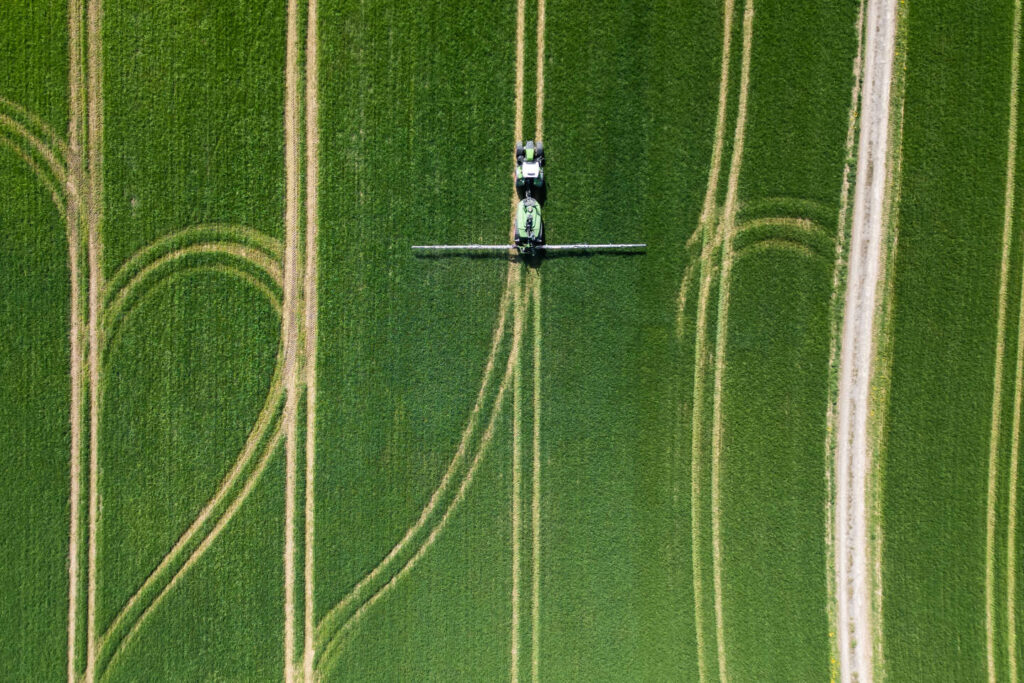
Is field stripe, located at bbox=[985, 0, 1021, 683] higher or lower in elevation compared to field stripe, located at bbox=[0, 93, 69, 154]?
lower

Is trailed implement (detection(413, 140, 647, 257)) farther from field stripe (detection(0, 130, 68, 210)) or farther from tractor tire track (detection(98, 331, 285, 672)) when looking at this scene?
field stripe (detection(0, 130, 68, 210))

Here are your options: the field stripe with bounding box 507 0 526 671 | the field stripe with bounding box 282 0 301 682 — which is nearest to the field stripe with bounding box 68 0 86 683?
the field stripe with bounding box 282 0 301 682

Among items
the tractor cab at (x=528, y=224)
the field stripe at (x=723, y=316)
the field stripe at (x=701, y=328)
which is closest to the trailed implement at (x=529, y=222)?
the tractor cab at (x=528, y=224)

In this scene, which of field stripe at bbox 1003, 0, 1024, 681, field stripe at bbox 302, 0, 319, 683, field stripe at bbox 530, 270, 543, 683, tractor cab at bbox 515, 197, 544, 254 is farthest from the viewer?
field stripe at bbox 530, 270, 543, 683

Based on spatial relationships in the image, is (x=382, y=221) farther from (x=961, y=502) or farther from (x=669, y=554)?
(x=961, y=502)

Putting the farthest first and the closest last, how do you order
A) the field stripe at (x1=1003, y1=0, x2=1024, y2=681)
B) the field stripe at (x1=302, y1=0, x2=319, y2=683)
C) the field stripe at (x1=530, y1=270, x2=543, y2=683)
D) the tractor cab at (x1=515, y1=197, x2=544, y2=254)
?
the field stripe at (x1=530, y1=270, x2=543, y2=683), the field stripe at (x1=302, y1=0, x2=319, y2=683), the tractor cab at (x1=515, y1=197, x2=544, y2=254), the field stripe at (x1=1003, y1=0, x2=1024, y2=681)

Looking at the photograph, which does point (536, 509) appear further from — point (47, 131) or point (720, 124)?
point (47, 131)

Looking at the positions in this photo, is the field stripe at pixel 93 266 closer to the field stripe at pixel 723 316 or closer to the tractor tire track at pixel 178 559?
the tractor tire track at pixel 178 559
